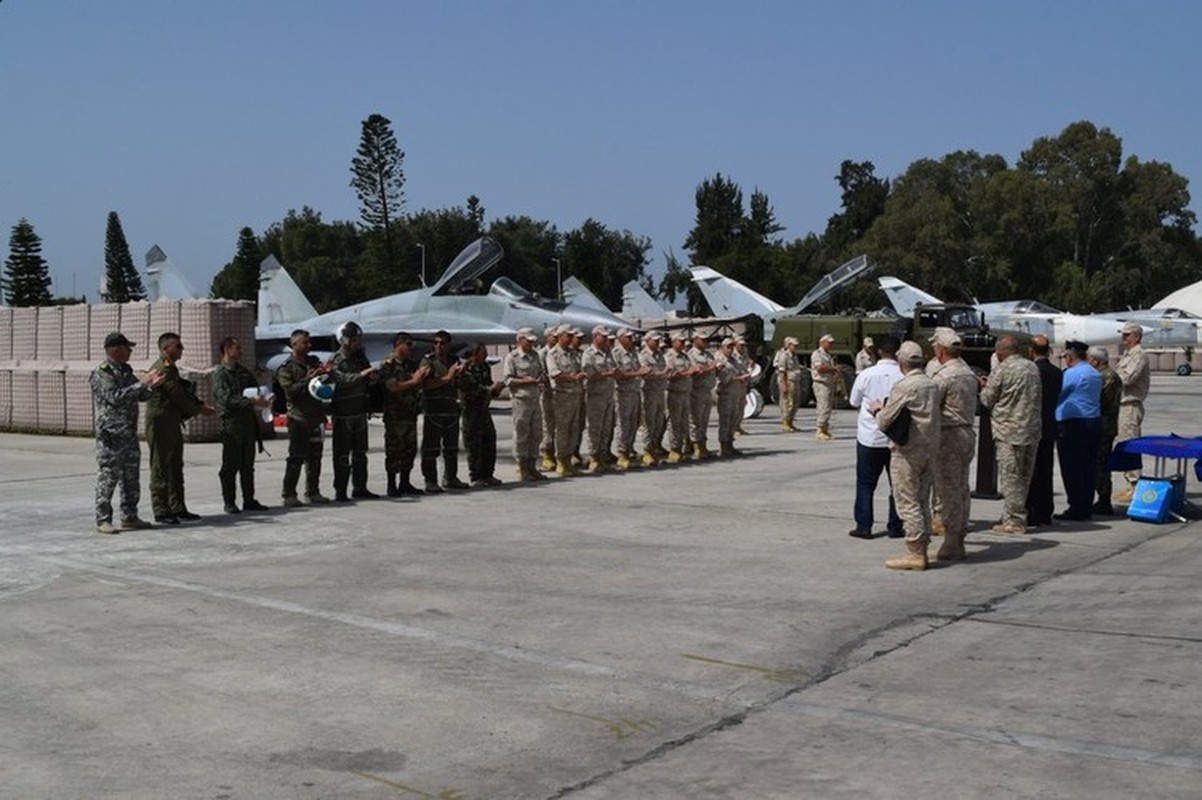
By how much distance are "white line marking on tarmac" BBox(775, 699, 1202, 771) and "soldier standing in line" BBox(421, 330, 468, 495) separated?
27.3ft

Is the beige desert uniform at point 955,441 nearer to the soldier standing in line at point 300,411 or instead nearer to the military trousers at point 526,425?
the military trousers at point 526,425

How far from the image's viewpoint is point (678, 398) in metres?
16.7

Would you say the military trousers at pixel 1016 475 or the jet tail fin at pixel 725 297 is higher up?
the jet tail fin at pixel 725 297

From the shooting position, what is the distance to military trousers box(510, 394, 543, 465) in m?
14.4

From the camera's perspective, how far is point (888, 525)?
11.0 meters

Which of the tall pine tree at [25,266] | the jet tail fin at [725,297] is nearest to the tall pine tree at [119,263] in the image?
the tall pine tree at [25,266]

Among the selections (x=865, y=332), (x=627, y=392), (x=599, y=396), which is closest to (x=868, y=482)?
(x=599, y=396)

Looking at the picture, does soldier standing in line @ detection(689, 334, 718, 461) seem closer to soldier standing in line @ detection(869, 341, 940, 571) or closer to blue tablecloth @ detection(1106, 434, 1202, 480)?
blue tablecloth @ detection(1106, 434, 1202, 480)

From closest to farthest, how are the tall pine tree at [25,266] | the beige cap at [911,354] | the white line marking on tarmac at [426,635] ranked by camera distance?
the white line marking on tarmac at [426,635], the beige cap at [911,354], the tall pine tree at [25,266]

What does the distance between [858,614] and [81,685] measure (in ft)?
14.6

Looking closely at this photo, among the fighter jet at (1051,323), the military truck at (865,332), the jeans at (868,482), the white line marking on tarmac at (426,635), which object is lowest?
the white line marking on tarmac at (426,635)

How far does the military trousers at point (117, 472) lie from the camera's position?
10.8 metres

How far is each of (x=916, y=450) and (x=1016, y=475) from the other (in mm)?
1978

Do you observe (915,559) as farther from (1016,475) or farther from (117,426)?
(117,426)
